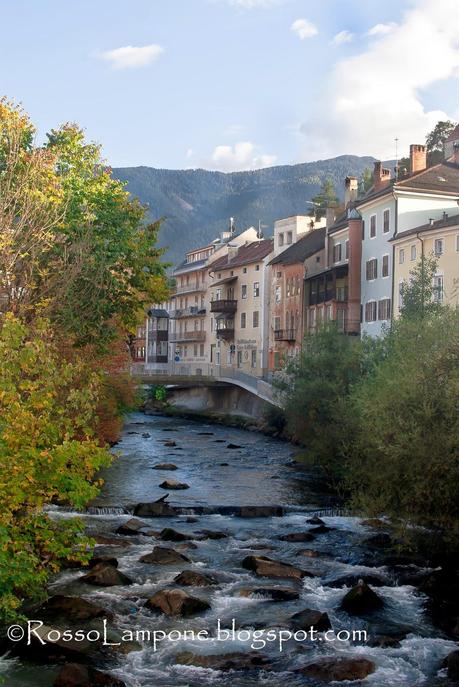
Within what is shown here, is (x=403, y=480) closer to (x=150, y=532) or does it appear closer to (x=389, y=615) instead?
(x=389, y=615)

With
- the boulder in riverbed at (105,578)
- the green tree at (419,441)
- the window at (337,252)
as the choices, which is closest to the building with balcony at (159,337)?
the window at (337,252)

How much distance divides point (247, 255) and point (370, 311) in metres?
38.4

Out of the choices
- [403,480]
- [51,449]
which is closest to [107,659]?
[51,449]

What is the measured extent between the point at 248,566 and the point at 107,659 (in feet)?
24.1

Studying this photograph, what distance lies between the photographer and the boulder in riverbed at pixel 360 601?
62.6 ft

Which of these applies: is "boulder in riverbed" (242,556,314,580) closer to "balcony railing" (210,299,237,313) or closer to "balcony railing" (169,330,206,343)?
"balcony railing" (210,299,237,313)

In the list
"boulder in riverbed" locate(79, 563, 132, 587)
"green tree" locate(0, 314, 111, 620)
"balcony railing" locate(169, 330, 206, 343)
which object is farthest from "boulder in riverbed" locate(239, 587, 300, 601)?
"balcony railing" locate(169, 330, 206, 343)

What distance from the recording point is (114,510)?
30.3 meters

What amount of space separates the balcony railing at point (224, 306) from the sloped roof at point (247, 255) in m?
4.21

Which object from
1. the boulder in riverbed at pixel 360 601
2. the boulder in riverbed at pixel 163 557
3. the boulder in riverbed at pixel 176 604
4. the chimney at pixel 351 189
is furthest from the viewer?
the chimney at pixel 351 189

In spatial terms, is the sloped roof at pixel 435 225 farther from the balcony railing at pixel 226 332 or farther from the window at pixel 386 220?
the balcony railing at pixel 226 332

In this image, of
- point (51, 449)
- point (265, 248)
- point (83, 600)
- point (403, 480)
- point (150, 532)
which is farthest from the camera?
point (265, 248)

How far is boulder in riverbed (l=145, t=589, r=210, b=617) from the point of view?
18.5 m

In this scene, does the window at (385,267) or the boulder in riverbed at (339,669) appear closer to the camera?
the boulder in riverbed at (339,669)
